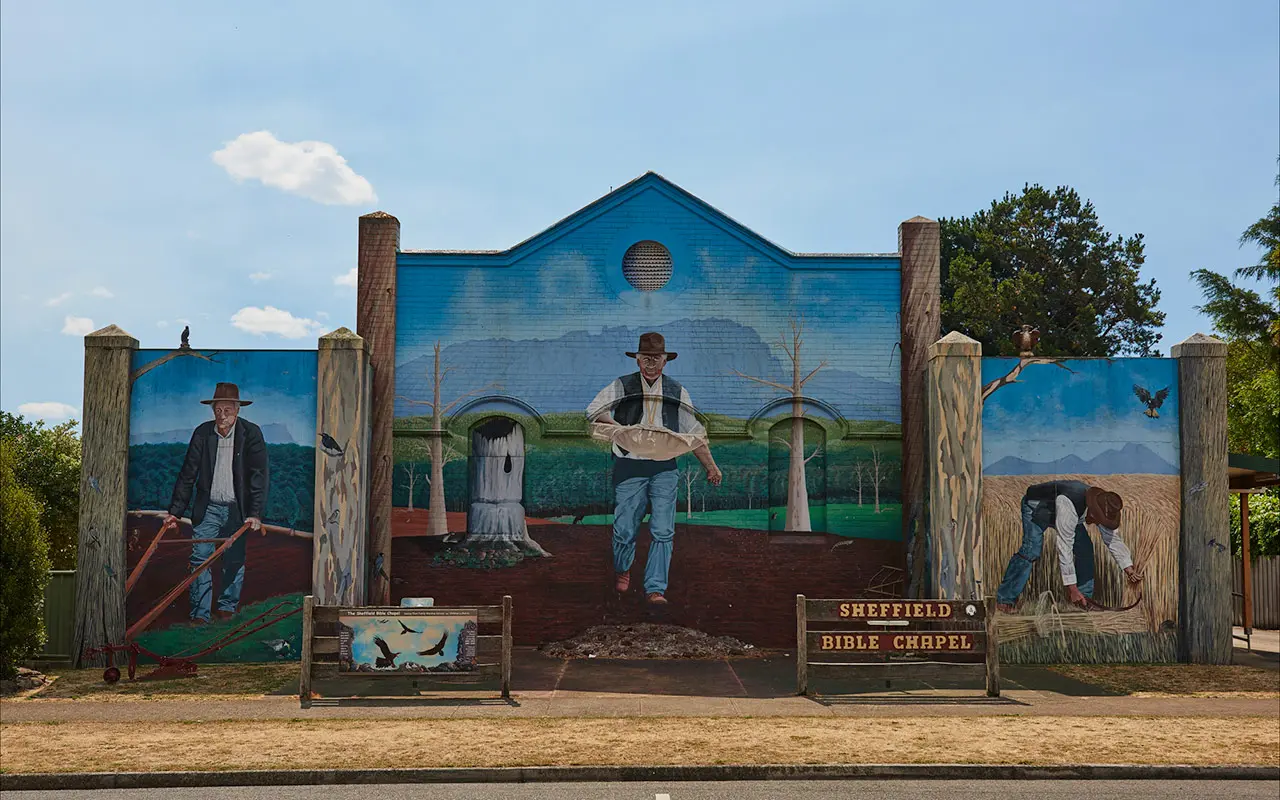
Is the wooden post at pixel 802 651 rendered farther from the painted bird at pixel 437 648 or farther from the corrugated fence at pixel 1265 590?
the corrugated fence at pixel 1265 590

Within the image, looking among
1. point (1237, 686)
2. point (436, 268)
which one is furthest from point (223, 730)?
point (1237, 686)

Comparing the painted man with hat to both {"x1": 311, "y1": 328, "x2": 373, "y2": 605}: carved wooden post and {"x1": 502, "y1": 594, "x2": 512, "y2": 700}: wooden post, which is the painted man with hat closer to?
{"x1": 311, "y1": 328, "x2": 373, "y2": 605}: carved wooden post

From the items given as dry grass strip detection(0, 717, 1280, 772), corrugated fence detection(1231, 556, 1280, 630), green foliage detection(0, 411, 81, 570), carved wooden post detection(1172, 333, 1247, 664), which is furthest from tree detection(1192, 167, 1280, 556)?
green foliage detection(0, 411, 81, 570)

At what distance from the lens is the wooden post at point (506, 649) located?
13.4 meters

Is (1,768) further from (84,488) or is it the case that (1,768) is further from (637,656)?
(637,656)

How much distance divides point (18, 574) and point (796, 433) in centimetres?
1195

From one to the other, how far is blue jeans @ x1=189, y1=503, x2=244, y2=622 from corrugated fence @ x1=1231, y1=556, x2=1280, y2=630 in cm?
2202

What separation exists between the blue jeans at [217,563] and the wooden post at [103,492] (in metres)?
1.12

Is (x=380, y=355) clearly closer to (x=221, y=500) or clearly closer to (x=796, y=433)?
(x=221, y=500)

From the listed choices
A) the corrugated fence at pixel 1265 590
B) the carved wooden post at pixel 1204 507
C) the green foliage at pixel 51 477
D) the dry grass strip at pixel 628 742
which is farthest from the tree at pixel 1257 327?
the green foliage at pixel 51 477

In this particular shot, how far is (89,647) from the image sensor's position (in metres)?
16.8

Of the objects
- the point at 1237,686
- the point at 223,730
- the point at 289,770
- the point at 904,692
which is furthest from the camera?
the point at 1237,686

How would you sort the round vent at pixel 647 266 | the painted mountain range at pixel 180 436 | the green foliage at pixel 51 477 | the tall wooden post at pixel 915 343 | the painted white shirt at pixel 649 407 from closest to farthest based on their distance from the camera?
the painted mountain range at pixel 180 436 → the tall wooden post at pixel 915 343 → the painted white shirt at pixel 649 407 → the round vent at pixel 647 266 → the green foliage at pixel 51 477

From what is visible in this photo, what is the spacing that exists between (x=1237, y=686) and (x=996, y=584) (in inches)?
142
